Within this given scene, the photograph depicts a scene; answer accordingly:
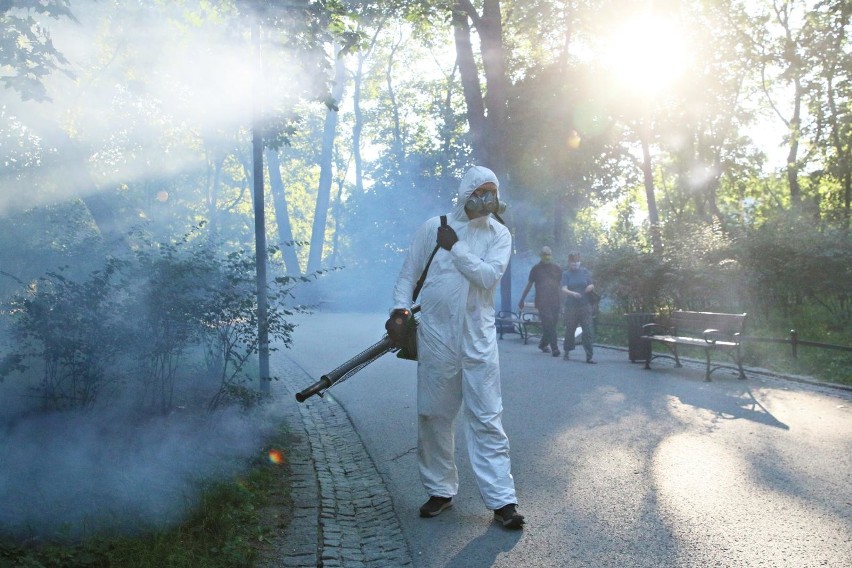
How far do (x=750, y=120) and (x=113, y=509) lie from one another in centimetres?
3819

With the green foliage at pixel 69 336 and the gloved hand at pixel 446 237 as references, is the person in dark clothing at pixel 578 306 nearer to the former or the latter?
the green foliage at pixel 69 336

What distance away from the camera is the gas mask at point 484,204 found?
212 inches

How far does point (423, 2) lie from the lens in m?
18.8

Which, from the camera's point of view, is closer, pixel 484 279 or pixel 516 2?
pixel 484 279

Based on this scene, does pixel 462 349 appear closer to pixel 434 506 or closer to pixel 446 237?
pixel 446 237

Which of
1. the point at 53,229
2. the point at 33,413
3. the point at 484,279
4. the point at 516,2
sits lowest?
the point at 33,413

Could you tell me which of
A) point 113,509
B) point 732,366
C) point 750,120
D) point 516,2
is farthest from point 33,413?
point 750,120

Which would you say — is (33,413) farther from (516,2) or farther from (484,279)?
(516,2)

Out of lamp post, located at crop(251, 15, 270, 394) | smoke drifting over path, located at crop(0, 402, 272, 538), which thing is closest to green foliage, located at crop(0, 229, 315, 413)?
smoke drifting over path, located at crop(0, 402, 272, 538)

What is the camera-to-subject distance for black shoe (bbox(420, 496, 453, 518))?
546 cm

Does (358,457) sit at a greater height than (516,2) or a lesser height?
lesser

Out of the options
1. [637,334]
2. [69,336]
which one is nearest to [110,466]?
[69,336]

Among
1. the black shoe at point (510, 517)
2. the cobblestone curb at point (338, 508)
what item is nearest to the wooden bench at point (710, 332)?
the cobblestone curb at point (338, 508)

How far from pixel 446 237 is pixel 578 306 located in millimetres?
9934
